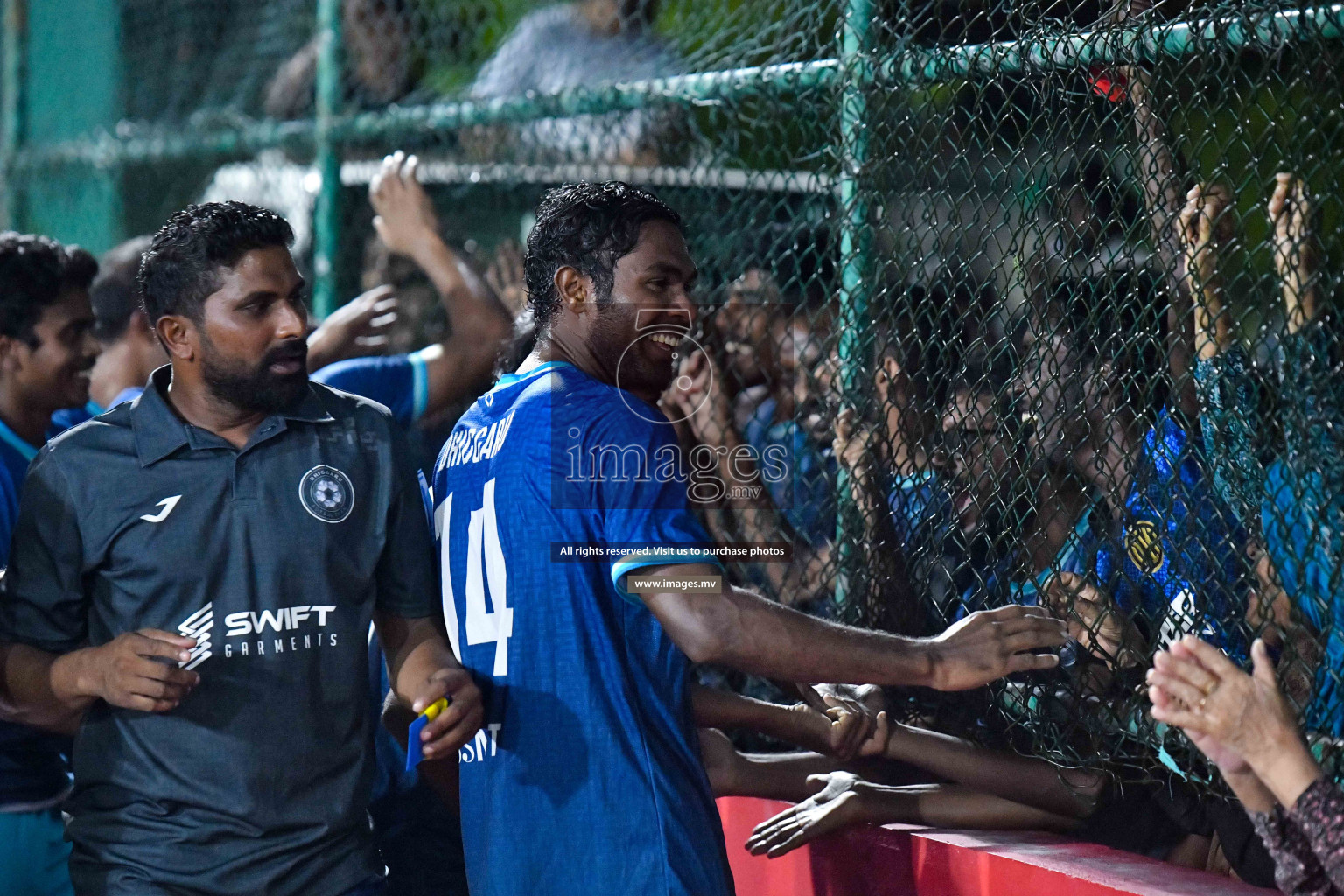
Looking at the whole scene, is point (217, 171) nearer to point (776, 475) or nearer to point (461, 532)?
Result: point (776, 475)

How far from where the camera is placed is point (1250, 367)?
2570mm

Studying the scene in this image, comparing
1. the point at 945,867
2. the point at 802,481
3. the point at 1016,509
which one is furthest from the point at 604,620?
the point at 802,481

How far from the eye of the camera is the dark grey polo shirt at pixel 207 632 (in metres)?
2.45

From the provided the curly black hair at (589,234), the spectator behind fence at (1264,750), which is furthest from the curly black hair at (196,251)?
the spectator behind fence at (1264,750)

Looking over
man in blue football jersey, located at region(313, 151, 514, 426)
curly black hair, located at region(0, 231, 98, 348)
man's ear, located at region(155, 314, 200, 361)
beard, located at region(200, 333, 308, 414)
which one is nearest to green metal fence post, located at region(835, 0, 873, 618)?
man in blue football jersey, located at region(313, 151, 514, 426)

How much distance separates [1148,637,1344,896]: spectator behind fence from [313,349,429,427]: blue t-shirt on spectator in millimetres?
2169

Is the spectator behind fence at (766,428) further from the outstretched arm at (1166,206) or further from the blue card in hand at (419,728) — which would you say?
the blue card in hand at (419,728)

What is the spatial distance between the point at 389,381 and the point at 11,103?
4.98 m

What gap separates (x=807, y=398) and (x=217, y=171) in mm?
4071

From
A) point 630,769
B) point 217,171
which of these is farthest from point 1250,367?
point 217,171

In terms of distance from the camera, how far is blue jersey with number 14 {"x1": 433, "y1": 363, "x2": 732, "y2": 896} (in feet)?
7.53

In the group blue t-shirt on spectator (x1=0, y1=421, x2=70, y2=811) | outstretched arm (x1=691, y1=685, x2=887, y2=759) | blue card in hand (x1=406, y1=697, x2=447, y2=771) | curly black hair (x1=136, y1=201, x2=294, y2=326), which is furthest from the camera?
outstretched arm (x1=691, y1=685, x2=887, y2=759)

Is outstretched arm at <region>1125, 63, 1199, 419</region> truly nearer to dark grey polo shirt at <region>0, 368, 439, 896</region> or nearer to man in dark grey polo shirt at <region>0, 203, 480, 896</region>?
man in dark grey polo shirt at <region>0, 203, 480, 896</region>

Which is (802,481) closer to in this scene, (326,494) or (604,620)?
(604,620)
